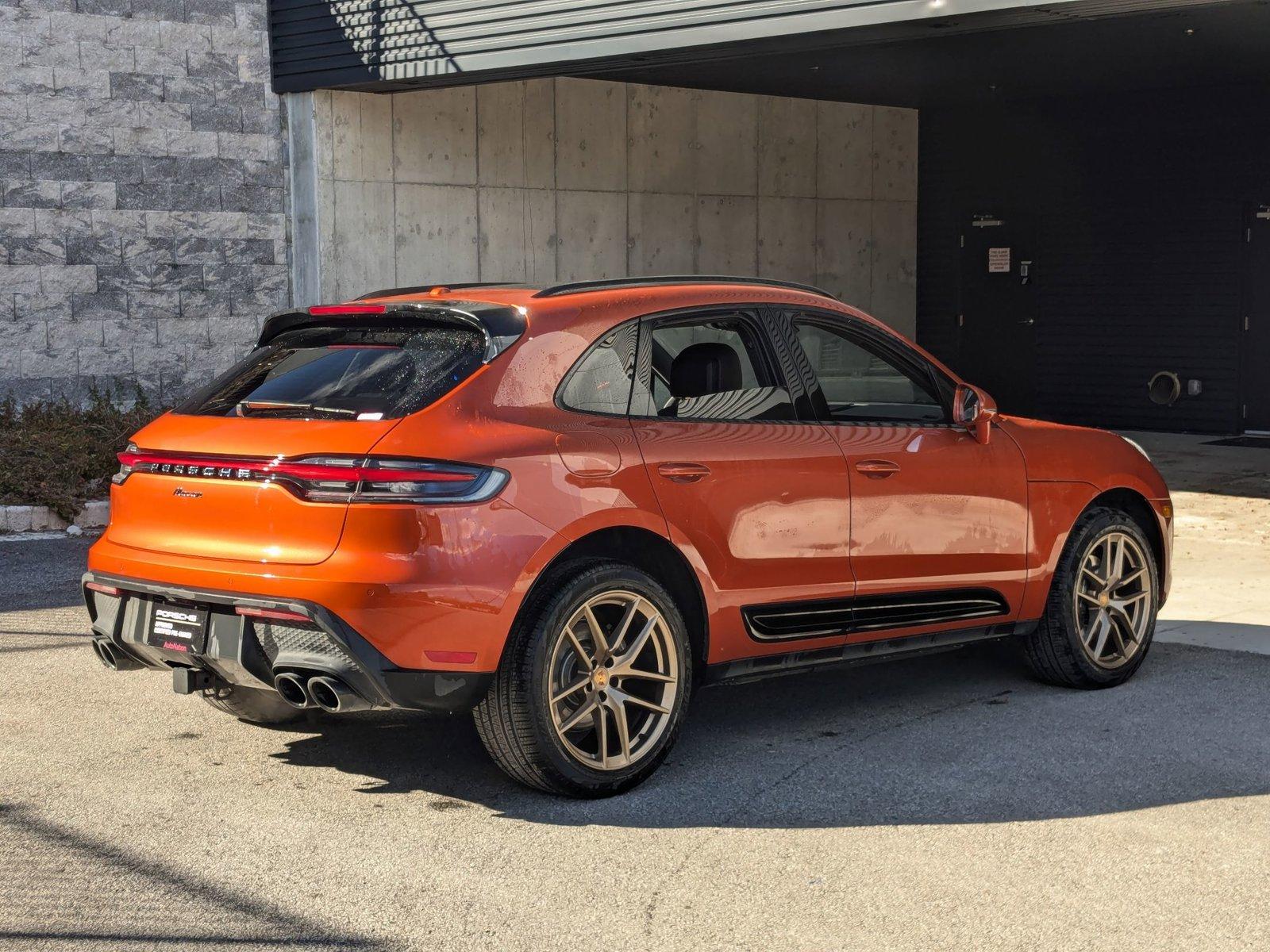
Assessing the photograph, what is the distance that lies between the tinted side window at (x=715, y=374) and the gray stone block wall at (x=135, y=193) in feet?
34.8

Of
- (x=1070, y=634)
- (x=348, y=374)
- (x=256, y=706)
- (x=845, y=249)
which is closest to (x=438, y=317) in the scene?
(x=348, y=374)

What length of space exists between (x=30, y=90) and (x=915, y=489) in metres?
11.4

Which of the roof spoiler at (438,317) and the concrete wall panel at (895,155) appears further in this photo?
the concrete wall panel at (895,155)

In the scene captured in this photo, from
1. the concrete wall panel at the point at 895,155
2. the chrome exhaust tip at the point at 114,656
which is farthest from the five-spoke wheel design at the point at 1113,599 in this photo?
the concrete wall panel at the point at 895,155

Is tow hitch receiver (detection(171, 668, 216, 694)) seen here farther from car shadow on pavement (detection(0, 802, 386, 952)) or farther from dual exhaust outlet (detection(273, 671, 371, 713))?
car shadow on pavement (detection(0, 802, 386, 952))

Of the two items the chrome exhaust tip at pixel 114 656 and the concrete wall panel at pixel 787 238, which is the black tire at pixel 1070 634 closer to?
the chrome exhaust tip at pixel 114 656

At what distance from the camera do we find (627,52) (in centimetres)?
1316

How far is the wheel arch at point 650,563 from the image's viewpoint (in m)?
5.10

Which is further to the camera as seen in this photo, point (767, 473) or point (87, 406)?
point (87, 406)

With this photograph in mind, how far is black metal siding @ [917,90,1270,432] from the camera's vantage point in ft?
58.6

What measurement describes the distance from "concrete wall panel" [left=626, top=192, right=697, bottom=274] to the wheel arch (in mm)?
12789

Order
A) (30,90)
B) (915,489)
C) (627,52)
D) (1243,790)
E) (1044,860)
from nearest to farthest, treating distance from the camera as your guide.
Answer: (1044,860) → (1243,790) → (915,489) → (627,52) → (30,90)

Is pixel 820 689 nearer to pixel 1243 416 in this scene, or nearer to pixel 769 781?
pixel 769 781

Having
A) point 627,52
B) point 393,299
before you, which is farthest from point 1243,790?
point 627,52
